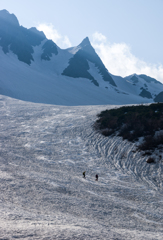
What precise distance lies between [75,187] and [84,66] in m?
119

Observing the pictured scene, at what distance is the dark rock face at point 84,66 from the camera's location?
384ft

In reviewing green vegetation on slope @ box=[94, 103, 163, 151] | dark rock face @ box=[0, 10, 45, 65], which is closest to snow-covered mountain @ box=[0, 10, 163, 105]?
dark rock face @ box=[0, 10, 45, 65]

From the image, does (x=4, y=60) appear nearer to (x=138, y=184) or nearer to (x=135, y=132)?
(x=135, y=132)

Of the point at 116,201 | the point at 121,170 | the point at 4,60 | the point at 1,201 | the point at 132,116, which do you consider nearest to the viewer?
the point at 1,201

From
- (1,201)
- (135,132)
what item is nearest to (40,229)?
(1,201)

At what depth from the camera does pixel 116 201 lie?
1402cm

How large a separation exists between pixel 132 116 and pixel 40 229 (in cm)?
2575

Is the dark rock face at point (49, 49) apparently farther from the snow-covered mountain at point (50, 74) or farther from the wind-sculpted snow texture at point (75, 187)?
the wind-sculpted snow texture at point (75, 187)

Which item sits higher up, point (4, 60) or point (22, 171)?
point (4, 60)

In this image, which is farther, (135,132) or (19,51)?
(19,51)

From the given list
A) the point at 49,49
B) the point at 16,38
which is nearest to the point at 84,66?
the point at 49,49

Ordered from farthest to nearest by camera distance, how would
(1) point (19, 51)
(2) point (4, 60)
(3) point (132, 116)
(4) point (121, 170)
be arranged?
(1) point (19, 51) → (2) point (4, 60) → (3) point (132, 116) → (4) point (121, 170)

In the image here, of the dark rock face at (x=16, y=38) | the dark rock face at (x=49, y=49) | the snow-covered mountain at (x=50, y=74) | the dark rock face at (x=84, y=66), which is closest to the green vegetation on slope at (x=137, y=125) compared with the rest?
the snow-covered mountain at (x=50, y=74)

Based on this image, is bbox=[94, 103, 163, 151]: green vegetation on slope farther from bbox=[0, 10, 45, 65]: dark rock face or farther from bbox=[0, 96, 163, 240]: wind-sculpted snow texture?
bbox=[0, 10, 45, 65]: dark rock face
